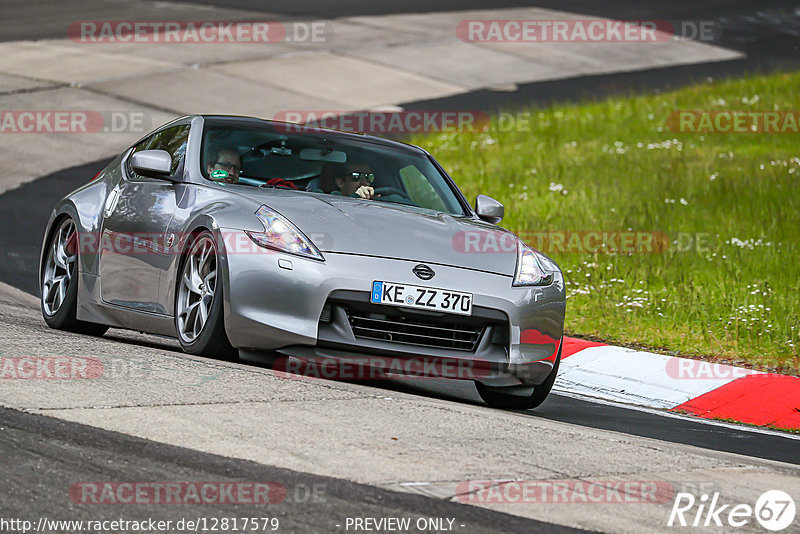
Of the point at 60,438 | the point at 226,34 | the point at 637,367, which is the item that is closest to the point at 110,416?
the point at 60,438

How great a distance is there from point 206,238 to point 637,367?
3.42 meters

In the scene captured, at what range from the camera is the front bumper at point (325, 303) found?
20.4 feet

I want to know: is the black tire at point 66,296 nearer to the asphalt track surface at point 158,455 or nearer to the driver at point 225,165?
the driver at point 225,165

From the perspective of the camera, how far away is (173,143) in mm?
7844

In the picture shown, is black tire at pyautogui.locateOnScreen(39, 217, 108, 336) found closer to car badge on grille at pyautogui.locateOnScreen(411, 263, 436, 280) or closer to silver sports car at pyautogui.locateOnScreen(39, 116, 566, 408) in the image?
silver sports car at pyautogui.locateOnScreen(39, 116, 566, 408)

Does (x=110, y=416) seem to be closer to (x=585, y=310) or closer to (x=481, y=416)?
(x=481, y=416)

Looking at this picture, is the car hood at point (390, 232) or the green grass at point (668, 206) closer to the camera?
the car hood at point (390, 232)

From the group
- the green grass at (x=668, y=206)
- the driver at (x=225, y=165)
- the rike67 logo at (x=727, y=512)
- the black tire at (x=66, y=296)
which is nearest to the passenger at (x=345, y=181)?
the driver at (x=225, y=165)

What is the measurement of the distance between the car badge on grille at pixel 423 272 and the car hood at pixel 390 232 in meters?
0.07

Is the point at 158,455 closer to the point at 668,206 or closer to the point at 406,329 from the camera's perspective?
the point at 406,329

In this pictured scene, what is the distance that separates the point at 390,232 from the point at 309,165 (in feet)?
3.53

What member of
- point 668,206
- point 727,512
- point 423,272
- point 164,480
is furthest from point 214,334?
point 668,206

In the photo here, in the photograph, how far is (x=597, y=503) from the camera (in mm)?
4375

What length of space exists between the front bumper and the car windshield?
41.5 inches
